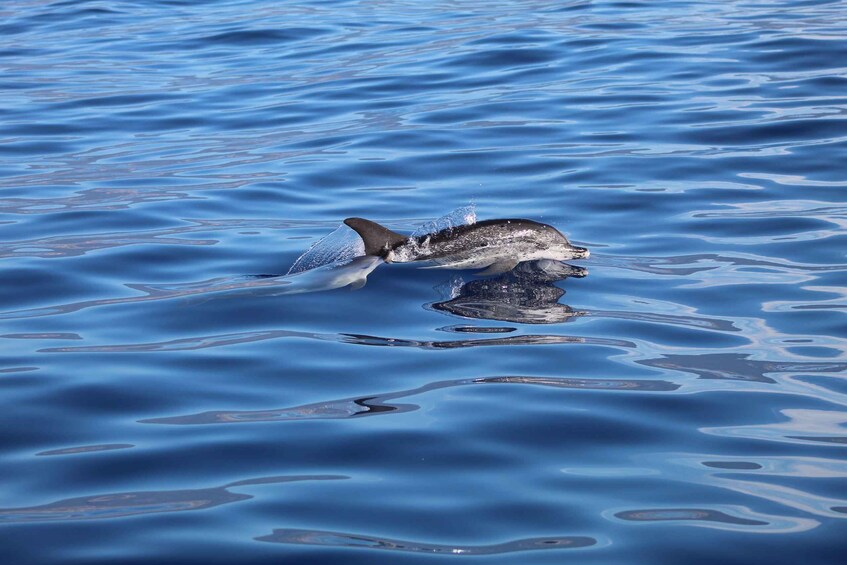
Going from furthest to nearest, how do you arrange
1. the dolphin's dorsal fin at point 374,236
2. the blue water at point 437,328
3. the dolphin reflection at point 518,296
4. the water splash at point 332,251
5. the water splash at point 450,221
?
the water splash at point 450,221 → the water splash at point 332,251 → the dolphin's dorsal fin at point 374,236 → the dolphin reflection at point 518,296 → the blue water at point 437,328

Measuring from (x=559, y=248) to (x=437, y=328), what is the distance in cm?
179

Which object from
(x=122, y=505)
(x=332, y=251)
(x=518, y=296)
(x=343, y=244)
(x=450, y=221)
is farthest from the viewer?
(x=450, y=221)

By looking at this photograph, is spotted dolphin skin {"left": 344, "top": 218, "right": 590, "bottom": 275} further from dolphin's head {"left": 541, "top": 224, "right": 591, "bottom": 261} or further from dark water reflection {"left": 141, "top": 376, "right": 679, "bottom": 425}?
dark water reflection {"left": 141, "top": 376, "right": 679, "bottom": 425}

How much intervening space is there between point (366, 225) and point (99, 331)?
2.24 m

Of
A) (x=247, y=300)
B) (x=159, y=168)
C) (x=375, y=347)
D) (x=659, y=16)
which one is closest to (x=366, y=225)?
(x=247, y=300)

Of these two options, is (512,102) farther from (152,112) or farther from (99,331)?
(99,331)

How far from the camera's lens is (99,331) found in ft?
26.8

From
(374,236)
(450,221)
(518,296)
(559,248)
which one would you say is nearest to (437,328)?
(518,296)

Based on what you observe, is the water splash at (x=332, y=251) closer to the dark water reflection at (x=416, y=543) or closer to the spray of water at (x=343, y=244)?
the spray of water at (x=343, y=244)

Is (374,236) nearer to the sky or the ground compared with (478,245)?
nearer to the sky

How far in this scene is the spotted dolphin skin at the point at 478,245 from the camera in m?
9.42

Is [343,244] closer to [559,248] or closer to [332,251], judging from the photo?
[332,251]

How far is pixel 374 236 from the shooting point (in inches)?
370

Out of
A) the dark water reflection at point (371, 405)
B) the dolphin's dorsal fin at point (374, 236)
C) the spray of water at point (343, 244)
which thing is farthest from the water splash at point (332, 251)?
the dark water reflection at point (371, 405)
